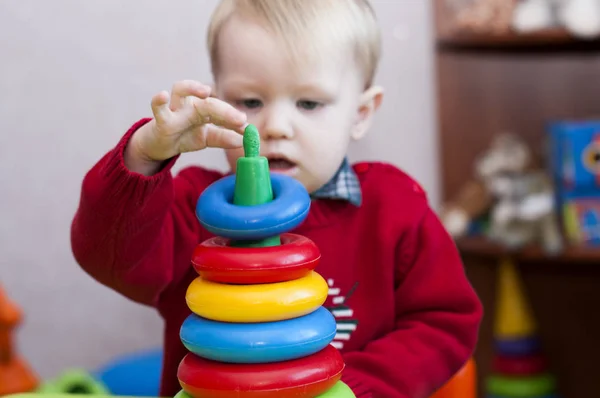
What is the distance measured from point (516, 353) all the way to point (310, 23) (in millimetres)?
1201

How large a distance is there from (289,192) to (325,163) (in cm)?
20

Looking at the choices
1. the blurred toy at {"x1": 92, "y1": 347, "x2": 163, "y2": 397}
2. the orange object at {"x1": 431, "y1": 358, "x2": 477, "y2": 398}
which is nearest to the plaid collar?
the orange object at {"x1": 431, "y1": 358, "x2": 477, "y2": 398}

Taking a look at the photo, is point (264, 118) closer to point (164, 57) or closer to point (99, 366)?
point (164, 57)

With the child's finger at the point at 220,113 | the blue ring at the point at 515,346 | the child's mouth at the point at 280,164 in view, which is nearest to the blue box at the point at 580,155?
the blue ring at the point at 515,346

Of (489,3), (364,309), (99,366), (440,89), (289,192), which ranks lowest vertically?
(99,366)

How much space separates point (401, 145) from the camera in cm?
171

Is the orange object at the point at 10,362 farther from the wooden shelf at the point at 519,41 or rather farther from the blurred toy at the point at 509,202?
the wooden shelf at the point at 519,41

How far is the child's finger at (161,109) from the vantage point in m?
0.64

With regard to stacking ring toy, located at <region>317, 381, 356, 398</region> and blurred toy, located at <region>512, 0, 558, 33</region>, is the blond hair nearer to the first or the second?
stacking ring toy, located at <region>317, 381, 356, 398</region>

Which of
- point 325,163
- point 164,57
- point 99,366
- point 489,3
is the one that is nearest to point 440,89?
point 489,3

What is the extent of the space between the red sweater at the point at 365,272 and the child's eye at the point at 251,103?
4.0 inches

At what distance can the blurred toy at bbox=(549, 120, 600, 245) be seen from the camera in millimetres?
1616

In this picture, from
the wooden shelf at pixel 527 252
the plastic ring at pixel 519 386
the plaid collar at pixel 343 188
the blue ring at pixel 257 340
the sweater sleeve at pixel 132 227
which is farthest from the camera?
the plastic ring at pixel 519 386

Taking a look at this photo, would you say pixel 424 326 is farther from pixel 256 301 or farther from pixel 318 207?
pixel 256 301
